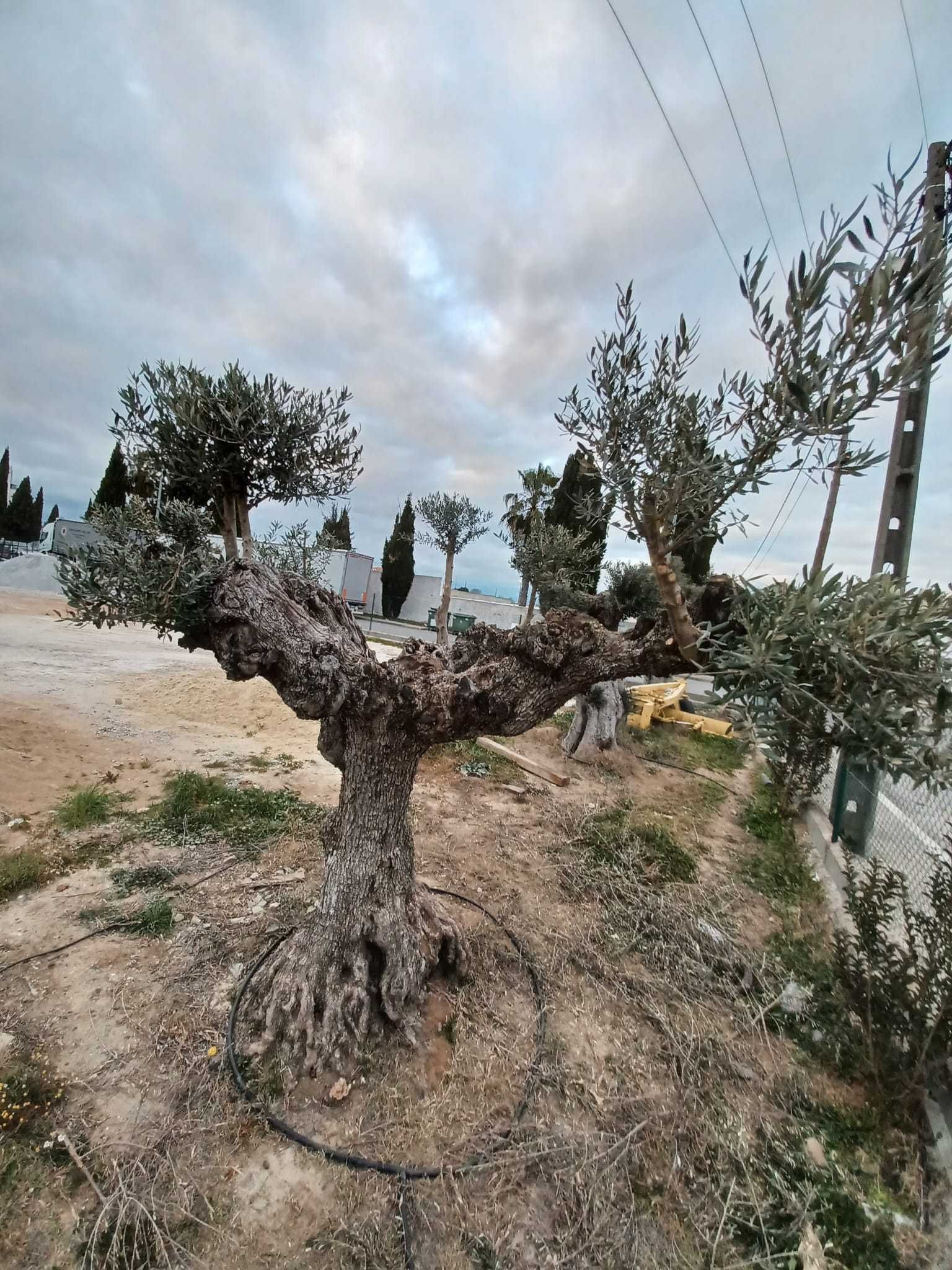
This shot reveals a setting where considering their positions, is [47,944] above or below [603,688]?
below

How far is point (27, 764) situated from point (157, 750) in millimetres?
1583

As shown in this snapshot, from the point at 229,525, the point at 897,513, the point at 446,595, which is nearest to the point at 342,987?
the point at 229,525

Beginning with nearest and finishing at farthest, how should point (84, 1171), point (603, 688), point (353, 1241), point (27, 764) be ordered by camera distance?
point (353, 1241) < point (84, 1171) < point (27, 764) < point (603, 688)

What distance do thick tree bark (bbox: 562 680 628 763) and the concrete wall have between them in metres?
23.6

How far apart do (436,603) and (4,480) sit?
140 ft

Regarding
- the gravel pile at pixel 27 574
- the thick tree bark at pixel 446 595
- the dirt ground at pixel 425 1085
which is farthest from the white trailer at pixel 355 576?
the dirt ground at pixel 425 1085

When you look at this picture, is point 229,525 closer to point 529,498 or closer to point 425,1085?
point 425,1085

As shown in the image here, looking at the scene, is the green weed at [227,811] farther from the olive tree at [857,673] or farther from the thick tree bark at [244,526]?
the olive tree at [857,673]

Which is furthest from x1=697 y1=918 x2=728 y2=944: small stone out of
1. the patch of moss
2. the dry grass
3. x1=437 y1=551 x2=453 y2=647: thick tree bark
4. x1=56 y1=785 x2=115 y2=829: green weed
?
x1=437 y1=551 x2=453 y2=647: thick tree bark

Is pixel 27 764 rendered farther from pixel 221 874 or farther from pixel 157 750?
pixel 221 874

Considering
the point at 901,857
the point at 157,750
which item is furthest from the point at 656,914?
the point at 157,750

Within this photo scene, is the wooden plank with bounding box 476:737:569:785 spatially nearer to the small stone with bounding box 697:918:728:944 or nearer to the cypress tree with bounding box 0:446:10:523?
the small stone with bounding box 697:918:728:944

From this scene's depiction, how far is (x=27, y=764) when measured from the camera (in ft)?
22.4

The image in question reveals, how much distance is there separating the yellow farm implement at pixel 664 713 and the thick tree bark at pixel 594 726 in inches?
58.1
